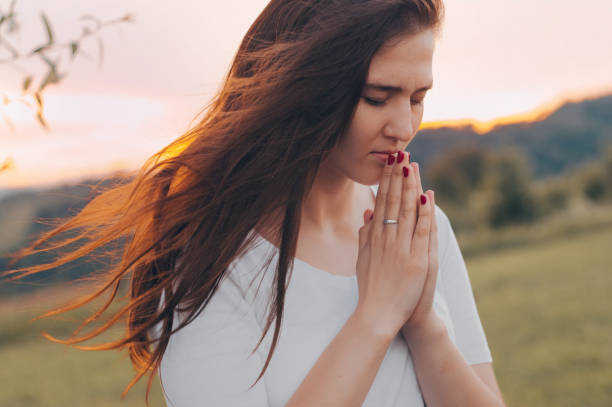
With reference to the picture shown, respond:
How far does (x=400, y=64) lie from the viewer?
1.76 meters

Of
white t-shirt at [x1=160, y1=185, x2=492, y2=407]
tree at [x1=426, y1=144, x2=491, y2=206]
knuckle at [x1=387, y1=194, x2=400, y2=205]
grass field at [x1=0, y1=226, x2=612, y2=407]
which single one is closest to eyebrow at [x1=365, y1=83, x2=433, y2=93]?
knuckle at [x1=387, y1=194, x2=400, y2=205]

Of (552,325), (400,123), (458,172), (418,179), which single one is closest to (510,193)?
(458,172)

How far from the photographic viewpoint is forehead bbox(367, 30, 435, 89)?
5.74 ft

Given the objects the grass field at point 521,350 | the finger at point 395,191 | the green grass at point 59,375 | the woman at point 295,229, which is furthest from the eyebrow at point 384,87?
the grass field at point 521,350

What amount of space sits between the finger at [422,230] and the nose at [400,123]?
0.77 ft

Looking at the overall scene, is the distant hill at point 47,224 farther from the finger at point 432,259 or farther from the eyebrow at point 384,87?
the finger at point 432,259

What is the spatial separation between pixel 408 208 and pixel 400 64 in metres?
0.47

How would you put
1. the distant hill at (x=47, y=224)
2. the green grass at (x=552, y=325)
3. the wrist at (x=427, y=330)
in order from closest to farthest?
1. the wrist at (x=427, y=330)
2. the distant hill at (x=47, y=224)
3. the green grass at (x=552, y=325)

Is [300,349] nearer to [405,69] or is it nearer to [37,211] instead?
[405,69]

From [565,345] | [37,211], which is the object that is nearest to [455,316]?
[37,211]

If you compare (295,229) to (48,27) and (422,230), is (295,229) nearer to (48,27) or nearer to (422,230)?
(422,230)

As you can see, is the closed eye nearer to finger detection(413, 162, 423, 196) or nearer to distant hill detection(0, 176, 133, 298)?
finger detection(413, 162, 423, 196)

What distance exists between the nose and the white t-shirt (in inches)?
21.4

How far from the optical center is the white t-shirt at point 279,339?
1.58 metres
